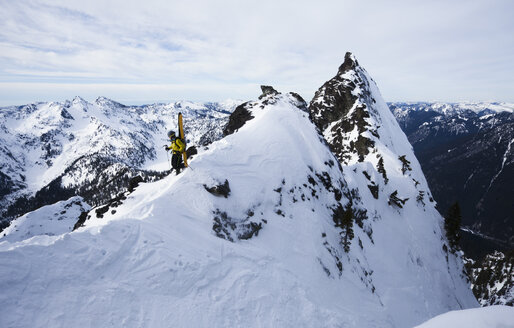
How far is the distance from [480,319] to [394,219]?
4463 centimetres

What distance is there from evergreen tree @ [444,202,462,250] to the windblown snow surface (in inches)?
736

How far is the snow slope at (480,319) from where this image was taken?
17.7 feet

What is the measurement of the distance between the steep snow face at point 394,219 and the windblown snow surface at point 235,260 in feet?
1.36

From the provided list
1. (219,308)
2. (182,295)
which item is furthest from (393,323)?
(182,295)

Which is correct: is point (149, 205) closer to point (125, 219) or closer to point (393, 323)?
point (125, 219)

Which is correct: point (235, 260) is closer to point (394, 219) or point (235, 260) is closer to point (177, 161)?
point (177, 161)

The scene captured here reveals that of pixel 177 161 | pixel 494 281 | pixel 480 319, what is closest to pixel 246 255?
pixel 177 161

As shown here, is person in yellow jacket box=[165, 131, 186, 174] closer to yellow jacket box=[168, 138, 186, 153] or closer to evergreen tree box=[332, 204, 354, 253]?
yellow jacket box=[168, 138, 186, 153]

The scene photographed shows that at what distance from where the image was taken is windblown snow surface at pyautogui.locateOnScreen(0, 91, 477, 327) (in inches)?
395

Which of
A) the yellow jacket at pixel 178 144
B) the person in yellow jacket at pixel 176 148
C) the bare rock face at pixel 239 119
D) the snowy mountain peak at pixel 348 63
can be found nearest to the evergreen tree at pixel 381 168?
the bare rock face at pixel 239 119

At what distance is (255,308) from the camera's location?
13.0m

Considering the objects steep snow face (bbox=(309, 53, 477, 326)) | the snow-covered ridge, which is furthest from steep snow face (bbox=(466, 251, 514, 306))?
the snow-covered ridge

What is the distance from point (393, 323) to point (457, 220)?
42333mm

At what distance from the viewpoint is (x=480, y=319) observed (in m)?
5.51
